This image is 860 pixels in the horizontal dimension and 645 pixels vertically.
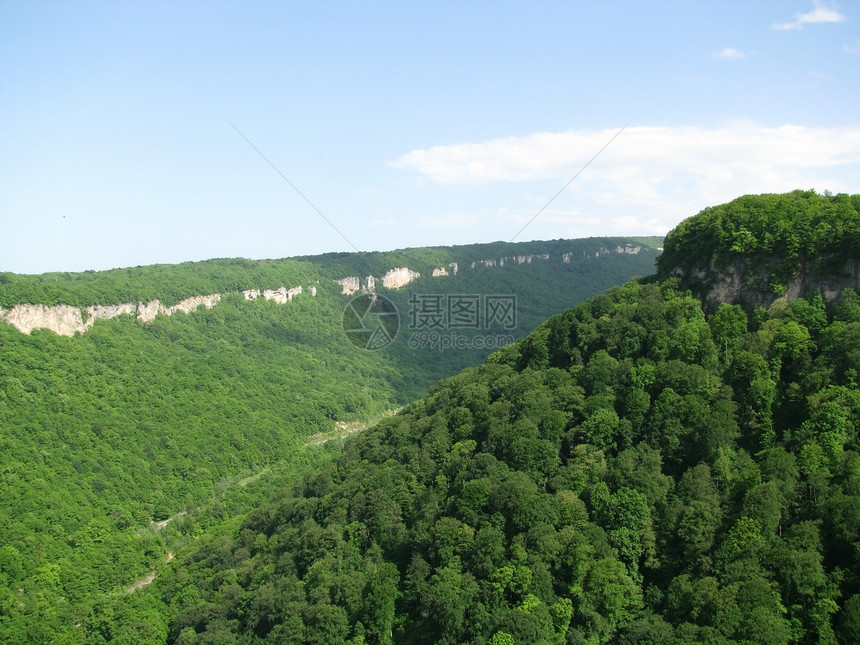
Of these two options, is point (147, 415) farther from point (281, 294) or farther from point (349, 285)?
point (349, 285)

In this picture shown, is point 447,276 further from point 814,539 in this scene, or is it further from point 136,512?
point 814,539

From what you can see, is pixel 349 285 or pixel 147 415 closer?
pixel 147 415

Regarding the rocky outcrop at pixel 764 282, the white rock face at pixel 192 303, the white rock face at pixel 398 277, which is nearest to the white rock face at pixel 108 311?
the white rock face at pixel 192 303

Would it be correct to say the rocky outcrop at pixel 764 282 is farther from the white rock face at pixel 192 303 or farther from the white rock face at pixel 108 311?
the white rock face at pixel 192 303

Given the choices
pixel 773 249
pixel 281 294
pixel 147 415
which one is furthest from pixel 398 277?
pixel 773 249

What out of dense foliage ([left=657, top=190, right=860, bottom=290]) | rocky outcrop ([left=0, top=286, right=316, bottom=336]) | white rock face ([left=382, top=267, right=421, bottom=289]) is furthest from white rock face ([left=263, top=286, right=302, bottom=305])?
dense foliage ([left=657, top=190, right=860, bottom=290])

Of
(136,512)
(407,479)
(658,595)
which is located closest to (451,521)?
(407,479)
